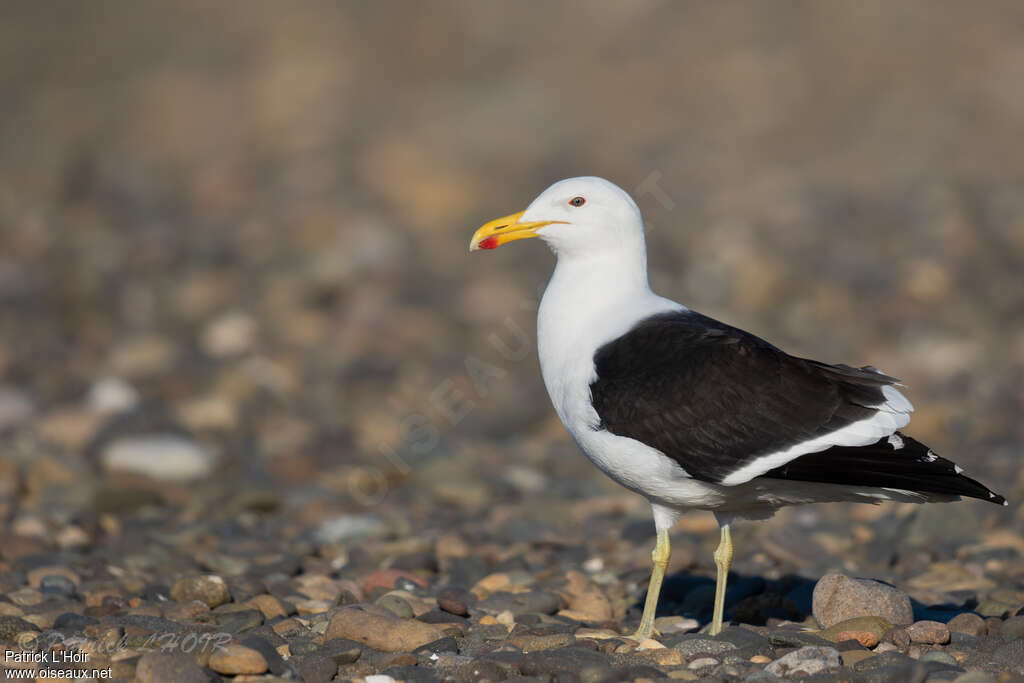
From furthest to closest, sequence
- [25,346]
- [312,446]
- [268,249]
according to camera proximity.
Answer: [268,249]
[25,346]
[312,446]

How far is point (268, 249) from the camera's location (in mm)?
16938

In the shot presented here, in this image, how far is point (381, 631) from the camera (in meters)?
6.12

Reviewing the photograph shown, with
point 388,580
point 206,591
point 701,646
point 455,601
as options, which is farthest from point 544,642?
point 206,591

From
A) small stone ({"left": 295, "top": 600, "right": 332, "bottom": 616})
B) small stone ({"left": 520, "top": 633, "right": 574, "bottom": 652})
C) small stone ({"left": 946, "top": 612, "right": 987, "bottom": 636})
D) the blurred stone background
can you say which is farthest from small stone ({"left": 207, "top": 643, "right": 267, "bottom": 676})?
the blurred stone background

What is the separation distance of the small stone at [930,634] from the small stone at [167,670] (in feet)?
10.1

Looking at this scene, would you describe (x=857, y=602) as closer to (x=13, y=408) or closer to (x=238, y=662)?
(x=238, y=662)

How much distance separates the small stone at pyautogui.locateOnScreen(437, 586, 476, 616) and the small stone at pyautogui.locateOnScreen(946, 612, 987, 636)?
2.37m

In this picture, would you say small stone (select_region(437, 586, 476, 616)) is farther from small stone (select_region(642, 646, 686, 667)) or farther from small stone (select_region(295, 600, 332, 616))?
small stone (select_region(642, 646, 686, 667))

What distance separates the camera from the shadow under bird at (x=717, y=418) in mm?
5891

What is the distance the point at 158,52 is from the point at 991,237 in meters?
15.3

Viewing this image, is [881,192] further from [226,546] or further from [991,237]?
[226,546]

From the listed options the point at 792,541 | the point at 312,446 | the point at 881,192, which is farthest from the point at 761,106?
the point at 792,541

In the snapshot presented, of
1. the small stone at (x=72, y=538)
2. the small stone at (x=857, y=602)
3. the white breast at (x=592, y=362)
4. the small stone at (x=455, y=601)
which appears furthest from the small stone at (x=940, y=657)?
the small stone at (x=72, y=538)

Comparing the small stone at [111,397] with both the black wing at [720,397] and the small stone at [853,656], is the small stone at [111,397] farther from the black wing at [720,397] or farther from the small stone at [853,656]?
the small stone at [853,656]
